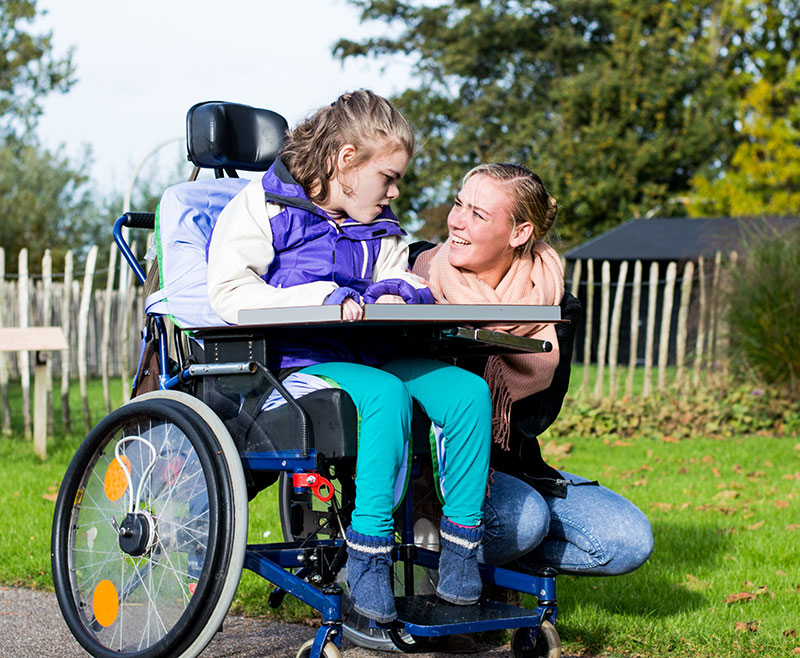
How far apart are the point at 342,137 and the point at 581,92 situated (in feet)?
88.0

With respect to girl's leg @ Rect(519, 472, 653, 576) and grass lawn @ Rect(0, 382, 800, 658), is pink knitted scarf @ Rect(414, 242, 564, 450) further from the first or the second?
grass lawn @ Rect(0, 382, 800, 658)

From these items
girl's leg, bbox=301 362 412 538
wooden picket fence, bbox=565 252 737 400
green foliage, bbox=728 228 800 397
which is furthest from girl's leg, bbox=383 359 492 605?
wooden picket fence, bbox=565 252 737 400

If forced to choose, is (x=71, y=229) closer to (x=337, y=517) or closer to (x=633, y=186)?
(x=633, y=186)

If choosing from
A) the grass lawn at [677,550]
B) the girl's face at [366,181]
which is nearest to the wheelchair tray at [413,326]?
the girl's face at [366,181]

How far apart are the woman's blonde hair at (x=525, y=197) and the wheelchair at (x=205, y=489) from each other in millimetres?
406

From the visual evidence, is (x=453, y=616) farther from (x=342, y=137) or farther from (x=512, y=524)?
(x=342, y=137)

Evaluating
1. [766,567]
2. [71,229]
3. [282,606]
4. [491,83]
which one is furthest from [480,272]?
[491,83]

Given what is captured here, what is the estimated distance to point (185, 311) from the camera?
2.85 meters

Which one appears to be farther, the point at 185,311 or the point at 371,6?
the point at 371,6

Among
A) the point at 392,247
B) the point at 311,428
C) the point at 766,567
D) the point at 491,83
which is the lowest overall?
the point at 766,567

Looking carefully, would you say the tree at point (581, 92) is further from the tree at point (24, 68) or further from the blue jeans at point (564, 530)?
the blue jeans at point (564, 530)

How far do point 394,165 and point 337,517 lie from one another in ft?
3.18

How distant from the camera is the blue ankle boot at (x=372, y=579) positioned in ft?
7.80

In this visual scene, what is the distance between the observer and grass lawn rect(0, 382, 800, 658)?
3352mm
